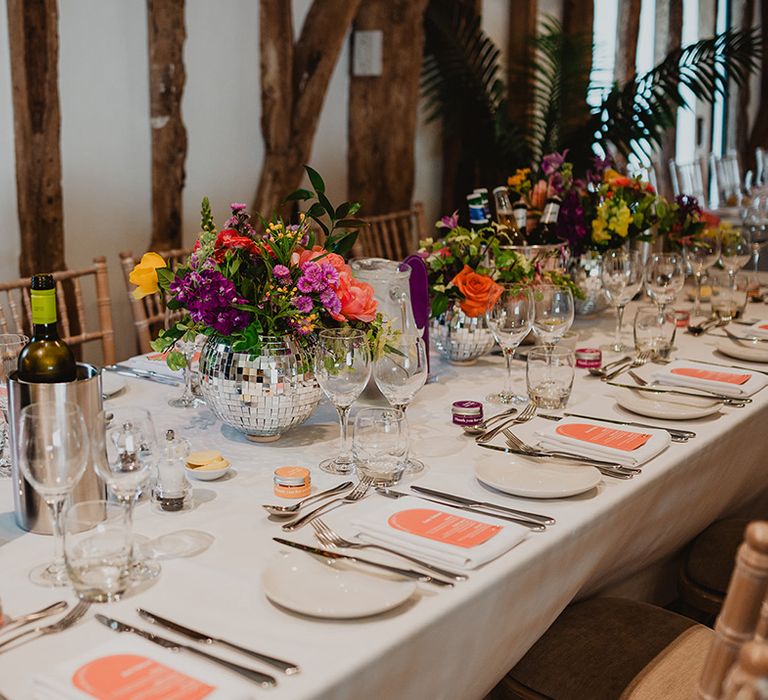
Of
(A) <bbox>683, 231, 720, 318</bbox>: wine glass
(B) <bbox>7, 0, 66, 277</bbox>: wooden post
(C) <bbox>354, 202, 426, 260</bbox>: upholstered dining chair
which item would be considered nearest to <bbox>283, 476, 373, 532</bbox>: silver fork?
(A) <bbox>683, 231, 720, 318</bbox>: wine glass

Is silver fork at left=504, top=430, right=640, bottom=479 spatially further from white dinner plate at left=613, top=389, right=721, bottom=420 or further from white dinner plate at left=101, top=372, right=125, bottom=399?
white dinner plate at left=101, top=372, right=125, bottom=399

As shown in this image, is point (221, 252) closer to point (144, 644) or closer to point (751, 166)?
point (144, 644)

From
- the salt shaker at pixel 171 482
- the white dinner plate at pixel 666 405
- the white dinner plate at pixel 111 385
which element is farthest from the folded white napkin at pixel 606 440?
the white dinner plate at pixel 111 385

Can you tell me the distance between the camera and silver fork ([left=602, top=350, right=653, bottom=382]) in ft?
7.07

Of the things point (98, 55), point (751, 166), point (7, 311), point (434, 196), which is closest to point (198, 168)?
point (98, 55)

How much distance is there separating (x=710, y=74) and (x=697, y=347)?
2989 millimetres

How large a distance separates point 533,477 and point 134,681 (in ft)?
2.33

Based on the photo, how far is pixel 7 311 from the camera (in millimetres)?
3305

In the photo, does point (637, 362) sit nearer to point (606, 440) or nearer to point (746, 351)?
point (746, 351)

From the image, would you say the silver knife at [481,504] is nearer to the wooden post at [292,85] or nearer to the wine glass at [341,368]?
the wine glass at [341,368]

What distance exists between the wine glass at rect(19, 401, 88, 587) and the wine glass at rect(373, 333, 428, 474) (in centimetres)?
59

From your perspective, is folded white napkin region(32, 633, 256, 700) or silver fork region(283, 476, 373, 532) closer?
folded white napkin region(32, 633, 256, 700)

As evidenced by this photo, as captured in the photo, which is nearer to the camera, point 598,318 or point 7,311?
point 598,318

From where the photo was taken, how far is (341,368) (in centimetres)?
156
